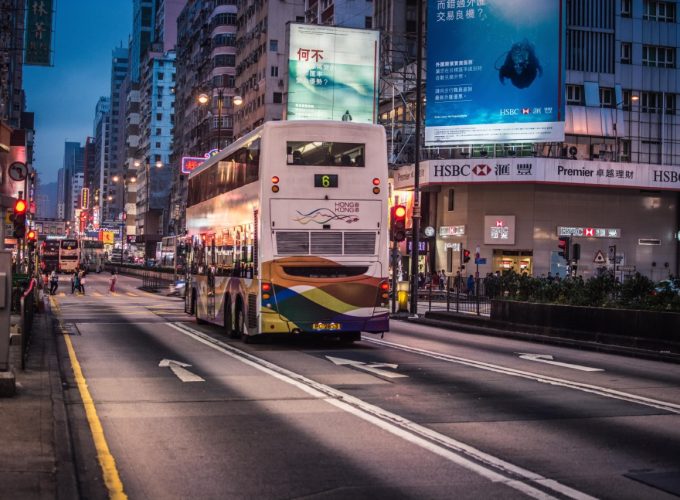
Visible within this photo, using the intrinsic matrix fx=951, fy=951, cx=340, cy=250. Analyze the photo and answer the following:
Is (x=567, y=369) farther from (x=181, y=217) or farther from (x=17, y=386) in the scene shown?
(x=181, y=217)

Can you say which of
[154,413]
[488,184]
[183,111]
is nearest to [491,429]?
[154,413]

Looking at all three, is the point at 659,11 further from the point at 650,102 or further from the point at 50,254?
the point at 50,254

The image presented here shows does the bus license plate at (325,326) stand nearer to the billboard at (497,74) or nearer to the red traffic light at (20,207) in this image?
the red traffic light at (20,207)

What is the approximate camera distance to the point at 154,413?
11578mm

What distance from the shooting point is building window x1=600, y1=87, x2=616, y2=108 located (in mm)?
70062

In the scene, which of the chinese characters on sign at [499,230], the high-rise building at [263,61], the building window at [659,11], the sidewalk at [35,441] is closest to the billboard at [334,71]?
the chinese characters on sign at [499,230]

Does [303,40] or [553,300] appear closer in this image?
[553,300]

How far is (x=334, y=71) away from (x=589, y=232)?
897 inches

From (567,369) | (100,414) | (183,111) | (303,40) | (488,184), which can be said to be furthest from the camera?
(183,111)

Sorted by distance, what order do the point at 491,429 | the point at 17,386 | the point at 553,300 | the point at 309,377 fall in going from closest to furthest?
the point at 491,429 < the point at 17,386 < the point at 309,377 < the point at 553,300

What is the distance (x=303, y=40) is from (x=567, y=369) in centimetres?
4380

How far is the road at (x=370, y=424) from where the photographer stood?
26.0ft

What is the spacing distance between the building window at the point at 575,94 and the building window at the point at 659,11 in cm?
814

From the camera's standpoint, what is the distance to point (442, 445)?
375 inches
